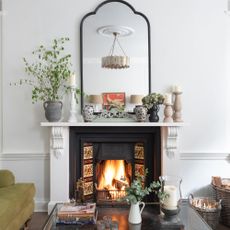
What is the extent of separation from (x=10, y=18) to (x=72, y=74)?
101 centimetres

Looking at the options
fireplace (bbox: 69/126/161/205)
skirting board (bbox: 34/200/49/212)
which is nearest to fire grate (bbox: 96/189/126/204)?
fireplace (bbox: 69/126/161/205)

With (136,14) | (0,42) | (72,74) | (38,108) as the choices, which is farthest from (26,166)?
(136,14)

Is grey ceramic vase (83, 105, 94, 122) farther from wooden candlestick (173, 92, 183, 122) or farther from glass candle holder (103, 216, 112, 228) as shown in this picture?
glass candle holder (103, 216, 112, 228)

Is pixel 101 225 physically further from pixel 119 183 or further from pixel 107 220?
pixel 119 183

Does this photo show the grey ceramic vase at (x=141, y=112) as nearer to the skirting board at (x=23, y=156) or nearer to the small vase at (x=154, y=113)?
the small vase at (x=154, y=113)

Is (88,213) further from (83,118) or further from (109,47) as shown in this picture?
(109,47)

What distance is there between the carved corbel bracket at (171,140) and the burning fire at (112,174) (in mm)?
609

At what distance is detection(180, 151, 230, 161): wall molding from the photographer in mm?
3332

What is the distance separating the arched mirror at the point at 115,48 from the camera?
3301 millimetres

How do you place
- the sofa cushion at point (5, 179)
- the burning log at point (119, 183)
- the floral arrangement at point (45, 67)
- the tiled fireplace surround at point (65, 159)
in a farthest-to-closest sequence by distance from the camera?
the burning log at point (119, 183)
the floral arrangement at point (45, 67)
the tiled fireplace surround at point (65, 159)
the sofa cushion at point (5, 179)

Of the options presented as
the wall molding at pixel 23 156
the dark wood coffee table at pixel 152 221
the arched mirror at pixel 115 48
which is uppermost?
the arched mirror at pixel 115 48

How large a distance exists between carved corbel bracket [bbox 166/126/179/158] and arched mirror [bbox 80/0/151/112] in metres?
0.55

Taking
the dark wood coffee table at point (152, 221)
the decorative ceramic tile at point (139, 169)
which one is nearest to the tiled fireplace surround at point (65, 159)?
the decorative ceramic tile at point (139, 169)

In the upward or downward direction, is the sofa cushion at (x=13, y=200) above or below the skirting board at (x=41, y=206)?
above
